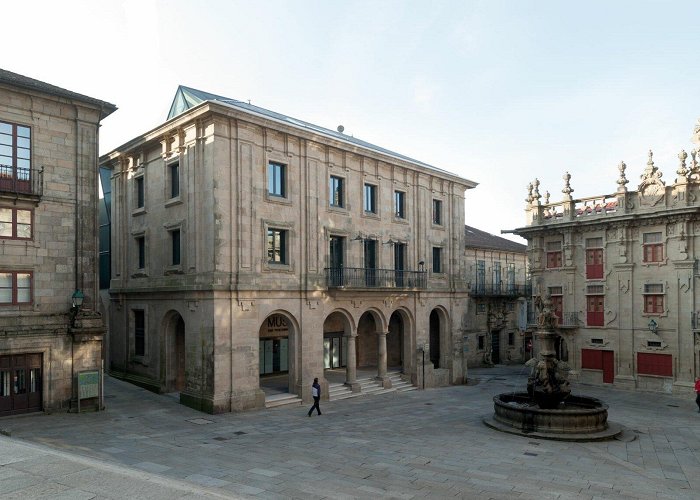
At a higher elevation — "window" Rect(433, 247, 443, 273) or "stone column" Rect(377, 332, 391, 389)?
"window" Rect(433, 247, 443, 273)

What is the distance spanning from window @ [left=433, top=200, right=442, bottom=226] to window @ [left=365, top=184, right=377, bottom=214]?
5.54m

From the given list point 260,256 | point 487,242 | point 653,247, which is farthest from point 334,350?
point 653,247

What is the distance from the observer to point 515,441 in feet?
62.6

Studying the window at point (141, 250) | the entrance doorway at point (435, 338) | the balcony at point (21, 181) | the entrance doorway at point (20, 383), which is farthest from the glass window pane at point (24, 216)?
the entrance doorway at point (435, 338)

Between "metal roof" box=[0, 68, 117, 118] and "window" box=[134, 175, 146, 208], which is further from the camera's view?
"window" box=[134, 175, 146, 208]

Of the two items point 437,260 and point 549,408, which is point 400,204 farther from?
point 549,408

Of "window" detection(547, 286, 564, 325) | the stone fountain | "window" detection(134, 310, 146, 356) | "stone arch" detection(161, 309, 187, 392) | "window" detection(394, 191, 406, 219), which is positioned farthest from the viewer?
"window" detection(547, 286, 564, 325)

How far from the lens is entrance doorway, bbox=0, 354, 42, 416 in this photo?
19.8m

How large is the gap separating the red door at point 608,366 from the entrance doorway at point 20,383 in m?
30.8

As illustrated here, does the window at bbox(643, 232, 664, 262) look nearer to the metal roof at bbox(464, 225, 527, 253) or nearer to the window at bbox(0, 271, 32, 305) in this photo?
the metal roof at bbox(464, 225, 527, 253)

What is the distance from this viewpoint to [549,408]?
2120 centimetres

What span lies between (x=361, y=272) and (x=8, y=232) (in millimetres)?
16156

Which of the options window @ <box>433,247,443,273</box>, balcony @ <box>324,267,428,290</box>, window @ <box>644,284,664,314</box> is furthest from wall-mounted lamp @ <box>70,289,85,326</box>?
window @ <box>644,284,664,314</box>

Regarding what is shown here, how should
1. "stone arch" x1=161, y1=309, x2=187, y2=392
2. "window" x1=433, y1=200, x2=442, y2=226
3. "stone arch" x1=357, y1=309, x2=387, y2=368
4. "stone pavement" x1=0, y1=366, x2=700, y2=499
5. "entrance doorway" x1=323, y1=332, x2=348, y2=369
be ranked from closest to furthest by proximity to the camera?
"stone pavement" x1=0, y1=366, x2=700, y2=499, "stone arch" x1=161, y1=309, x2=187, y2=392, "entrance doorway" x1=323, y1=332, x2=348, y2=369, "window" x1=433, y1=200, x2=442, y2=226, "stone arch" x1=357, y1=309, x2=387, y2=368
